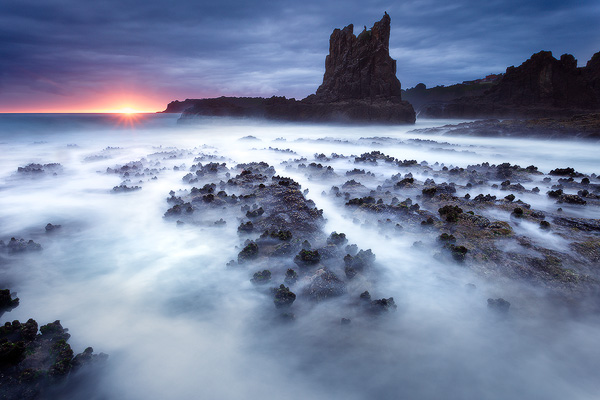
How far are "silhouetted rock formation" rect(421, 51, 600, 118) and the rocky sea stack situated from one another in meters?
Result: 29.6

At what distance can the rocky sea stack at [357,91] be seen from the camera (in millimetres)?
61000

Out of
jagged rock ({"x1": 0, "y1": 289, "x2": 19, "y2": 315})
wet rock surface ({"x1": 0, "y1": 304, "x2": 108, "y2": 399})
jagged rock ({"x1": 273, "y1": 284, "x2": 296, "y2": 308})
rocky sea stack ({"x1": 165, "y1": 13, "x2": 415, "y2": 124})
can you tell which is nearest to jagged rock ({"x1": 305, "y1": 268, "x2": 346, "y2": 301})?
jagged rock ({"x1": 273, "y1": 284, "x2": 296, "y2": 308})

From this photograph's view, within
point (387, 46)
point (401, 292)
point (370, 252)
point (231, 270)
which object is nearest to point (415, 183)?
point (370, 252)

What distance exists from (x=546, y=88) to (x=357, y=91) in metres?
47.8

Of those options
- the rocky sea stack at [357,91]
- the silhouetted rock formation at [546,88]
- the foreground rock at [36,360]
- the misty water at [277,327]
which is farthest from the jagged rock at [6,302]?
the silhouetted rock formation at [546,88]

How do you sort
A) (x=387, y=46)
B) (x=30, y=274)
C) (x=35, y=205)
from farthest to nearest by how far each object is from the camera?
(x=387, y=46) → (x=35, y=205) → (x=30, y=274)

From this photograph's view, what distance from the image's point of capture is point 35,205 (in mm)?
8992

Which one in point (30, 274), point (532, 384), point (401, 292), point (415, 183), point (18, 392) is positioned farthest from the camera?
point (415, 183)

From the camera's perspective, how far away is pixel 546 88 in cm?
7144

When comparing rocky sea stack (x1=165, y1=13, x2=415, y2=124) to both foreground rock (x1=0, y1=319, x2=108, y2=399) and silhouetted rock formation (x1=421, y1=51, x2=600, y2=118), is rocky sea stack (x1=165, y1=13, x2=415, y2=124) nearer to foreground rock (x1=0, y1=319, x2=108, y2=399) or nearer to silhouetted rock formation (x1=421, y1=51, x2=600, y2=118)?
silhouetted rock formation (x1=421, y1=51, x2=600, y2=118)

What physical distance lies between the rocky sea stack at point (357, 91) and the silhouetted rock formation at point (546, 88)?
2964 centimetres

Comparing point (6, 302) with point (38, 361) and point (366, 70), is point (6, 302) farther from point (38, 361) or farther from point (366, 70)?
point (366, 70)

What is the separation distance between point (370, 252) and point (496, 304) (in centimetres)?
204

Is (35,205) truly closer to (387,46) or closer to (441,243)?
(441,243)
